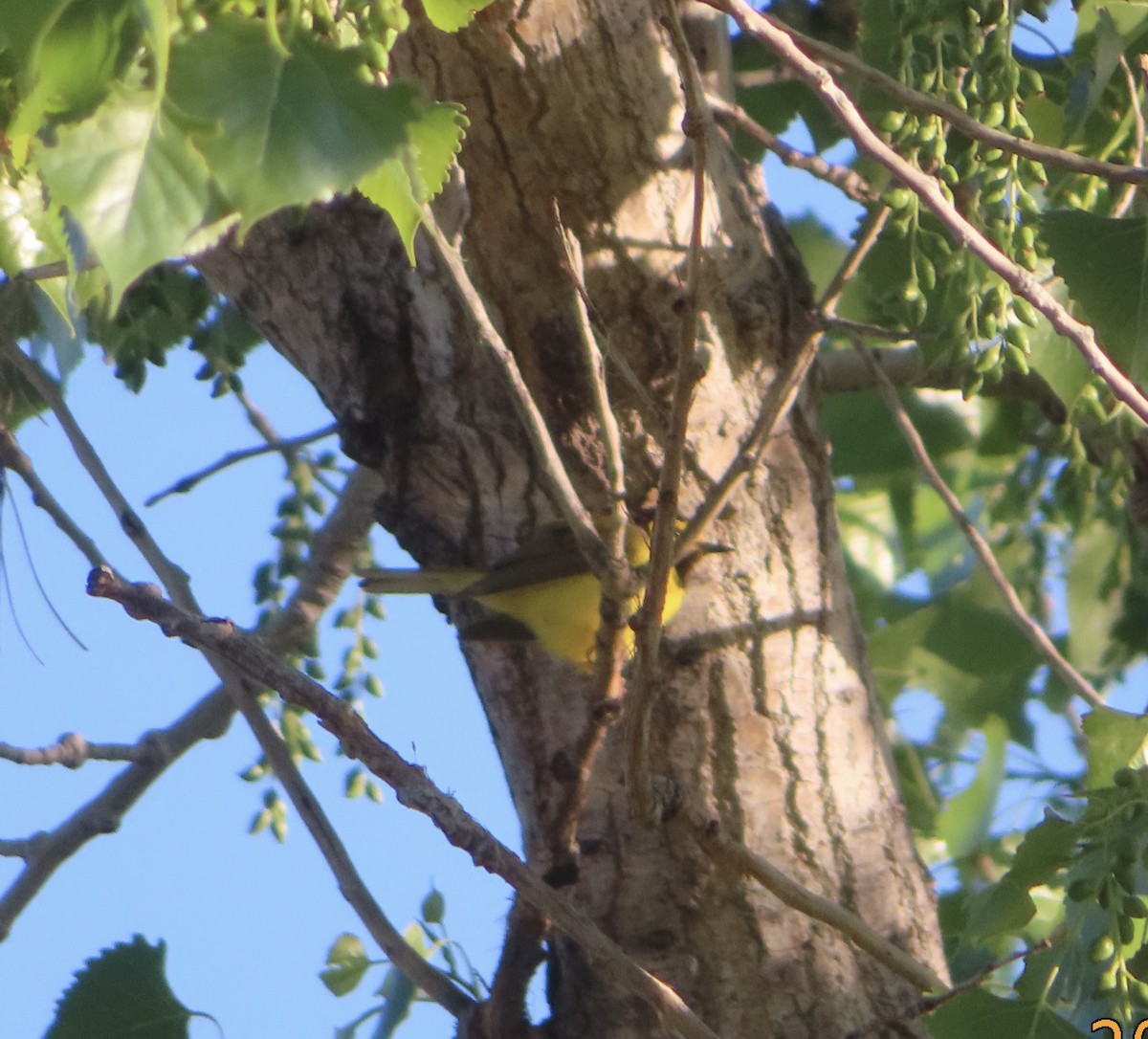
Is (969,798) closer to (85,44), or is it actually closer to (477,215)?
(477,215)

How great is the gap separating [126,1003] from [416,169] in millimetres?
1551

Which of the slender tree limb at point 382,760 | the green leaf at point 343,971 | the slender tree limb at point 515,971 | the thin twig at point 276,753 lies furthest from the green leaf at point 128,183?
the green leaf at point 343,971

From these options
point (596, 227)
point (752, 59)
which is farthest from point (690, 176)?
point (752, 59)

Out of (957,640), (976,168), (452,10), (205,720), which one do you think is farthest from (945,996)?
(957,640)

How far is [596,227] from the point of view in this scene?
204cm

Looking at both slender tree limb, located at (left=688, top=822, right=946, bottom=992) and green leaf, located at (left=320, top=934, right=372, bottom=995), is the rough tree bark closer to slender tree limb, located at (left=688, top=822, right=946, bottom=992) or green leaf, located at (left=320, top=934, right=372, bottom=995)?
slender tree limb, located at (left=688, top=822, right=946, bottom=992)

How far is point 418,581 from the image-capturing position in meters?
2.32

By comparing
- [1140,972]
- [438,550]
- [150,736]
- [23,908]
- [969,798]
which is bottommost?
[1140,972]

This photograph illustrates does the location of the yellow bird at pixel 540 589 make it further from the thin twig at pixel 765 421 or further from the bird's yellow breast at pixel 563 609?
the thin twig at pixel 765 421

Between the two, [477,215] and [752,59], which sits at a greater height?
[752,59]

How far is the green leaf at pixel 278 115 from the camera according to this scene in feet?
3.01

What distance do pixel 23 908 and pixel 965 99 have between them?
6.37 ft

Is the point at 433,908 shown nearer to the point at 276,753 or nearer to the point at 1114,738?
the point at 276,753

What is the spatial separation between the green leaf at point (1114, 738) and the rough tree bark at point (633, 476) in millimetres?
339
